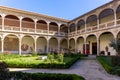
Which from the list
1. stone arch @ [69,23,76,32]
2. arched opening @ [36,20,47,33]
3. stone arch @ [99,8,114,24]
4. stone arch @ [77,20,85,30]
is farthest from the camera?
stone arch @ [69,23,76,32]

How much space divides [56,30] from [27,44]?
6.65 metres

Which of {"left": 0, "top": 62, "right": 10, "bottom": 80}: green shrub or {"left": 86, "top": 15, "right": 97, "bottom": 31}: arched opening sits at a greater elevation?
{"left": 86, "top": 15, "right": 97, "bottom": 31}: arched opening

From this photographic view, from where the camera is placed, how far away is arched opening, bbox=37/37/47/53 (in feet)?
103

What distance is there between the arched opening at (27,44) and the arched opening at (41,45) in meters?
1.41

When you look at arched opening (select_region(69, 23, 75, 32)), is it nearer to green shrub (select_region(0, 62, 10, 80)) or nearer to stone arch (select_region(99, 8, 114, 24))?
stone arch (select_region(99, 8, 114, 24))

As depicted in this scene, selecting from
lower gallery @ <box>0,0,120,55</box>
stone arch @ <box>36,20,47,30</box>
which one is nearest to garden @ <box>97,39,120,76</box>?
lower gallery @ <box>0,0,120,55</box>

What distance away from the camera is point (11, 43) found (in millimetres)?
27844

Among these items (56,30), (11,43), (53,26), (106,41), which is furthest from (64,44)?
(11,43)

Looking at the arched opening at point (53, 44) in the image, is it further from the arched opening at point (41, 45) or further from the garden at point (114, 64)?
the garden at point (114, 64)

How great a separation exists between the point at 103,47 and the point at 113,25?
19.3ft

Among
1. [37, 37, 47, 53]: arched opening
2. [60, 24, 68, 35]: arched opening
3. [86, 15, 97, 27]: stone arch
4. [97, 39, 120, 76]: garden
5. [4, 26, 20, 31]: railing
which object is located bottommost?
[97, 39, 120, 76]: garden

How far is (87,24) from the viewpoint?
29219mm

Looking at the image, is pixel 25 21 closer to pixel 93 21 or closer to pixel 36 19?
pixel 36 19

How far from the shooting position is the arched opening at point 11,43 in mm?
27431
